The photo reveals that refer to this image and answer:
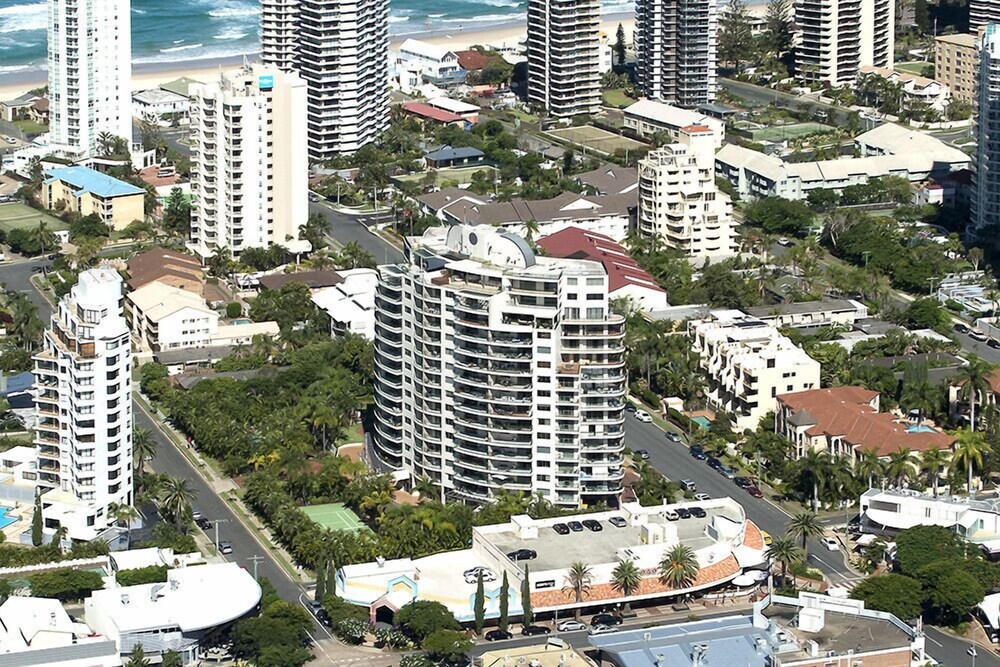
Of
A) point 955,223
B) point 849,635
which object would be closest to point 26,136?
point 955,223

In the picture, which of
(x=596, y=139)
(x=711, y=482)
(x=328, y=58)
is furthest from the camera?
(x=596, y=139)

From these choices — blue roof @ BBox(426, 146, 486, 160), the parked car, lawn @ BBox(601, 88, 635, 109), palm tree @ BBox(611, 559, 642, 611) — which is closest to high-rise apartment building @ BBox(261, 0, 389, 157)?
blue roof @ BBox(426, 146, 486, 160)

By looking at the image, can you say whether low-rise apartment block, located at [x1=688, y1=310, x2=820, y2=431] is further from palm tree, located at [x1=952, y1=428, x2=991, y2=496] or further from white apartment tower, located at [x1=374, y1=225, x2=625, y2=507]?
white apartment tower, located at [x1=374, y1=225, x2=625, y2=507]

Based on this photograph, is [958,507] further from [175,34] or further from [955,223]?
[175,34]

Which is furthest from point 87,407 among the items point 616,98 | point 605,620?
point 616,98

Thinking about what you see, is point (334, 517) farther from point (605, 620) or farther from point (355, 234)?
point (355, 234)

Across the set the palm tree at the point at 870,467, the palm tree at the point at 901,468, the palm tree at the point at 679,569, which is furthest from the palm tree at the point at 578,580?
the palm tree at the point at 901,468

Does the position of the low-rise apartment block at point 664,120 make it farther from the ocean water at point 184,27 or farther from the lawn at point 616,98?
the ocean water at point 184,27
